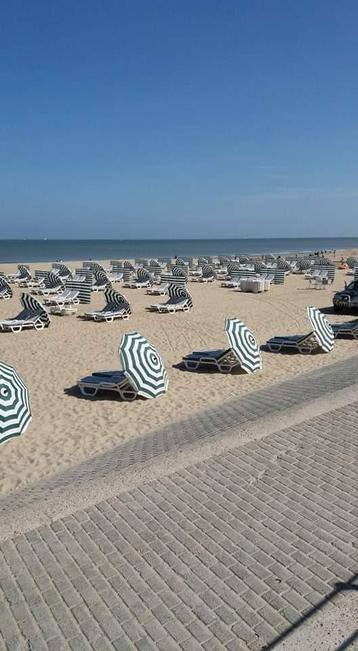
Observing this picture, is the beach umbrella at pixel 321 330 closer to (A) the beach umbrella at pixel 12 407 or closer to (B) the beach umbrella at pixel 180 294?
(A) the beach umbrella at pixel 12 407

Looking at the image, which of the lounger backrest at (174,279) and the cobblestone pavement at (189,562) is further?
the lounger backrest at (174,279)

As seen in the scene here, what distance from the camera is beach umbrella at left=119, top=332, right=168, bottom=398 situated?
7730 millimetres

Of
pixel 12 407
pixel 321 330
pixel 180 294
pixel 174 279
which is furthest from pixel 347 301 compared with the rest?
pixel 12 407

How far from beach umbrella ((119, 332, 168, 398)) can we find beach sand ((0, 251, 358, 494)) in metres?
0.20

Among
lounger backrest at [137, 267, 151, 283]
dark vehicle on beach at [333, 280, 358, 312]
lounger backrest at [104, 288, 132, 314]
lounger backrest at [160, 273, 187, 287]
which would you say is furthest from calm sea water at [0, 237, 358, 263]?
dark vehicle on beach at [333, 280, 358, 312]

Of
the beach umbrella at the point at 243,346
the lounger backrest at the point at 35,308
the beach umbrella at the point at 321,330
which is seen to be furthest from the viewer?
the lounger backrest at the point at 35,308

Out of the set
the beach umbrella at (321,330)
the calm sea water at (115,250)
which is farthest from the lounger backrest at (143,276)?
the calm sea water at (115,250)

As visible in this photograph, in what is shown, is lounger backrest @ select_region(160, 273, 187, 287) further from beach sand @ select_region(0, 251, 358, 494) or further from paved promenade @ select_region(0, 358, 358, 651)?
paved promenade @ select_region(0, 358, 358, 651)

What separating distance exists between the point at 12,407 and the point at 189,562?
3806 millimetres

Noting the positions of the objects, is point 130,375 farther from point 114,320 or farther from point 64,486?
point 114,320

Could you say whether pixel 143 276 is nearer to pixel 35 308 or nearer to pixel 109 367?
pixel 35 308

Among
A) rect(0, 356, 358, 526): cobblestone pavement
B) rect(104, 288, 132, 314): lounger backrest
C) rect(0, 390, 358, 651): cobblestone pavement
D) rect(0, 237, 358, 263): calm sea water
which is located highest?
rect(104, 288, 132, 314): lounger backrest

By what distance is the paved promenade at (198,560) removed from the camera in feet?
9.42

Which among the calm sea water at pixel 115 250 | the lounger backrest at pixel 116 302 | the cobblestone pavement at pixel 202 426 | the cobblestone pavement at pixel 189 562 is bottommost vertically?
the calm sea water at pixel 115 250
